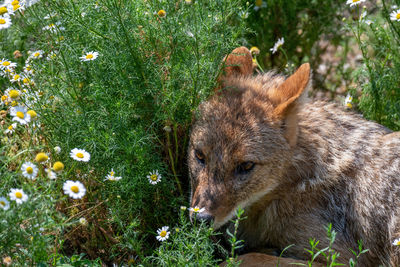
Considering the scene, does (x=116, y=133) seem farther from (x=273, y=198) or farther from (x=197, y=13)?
(x=273, y=198)

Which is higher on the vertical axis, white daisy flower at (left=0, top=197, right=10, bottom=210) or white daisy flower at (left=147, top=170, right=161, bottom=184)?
white daisy flower at (left=0, top=197, right=10, bottom=210)

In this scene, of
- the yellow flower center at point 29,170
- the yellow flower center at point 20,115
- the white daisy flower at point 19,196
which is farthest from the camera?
the yellow flower center at point 20,115

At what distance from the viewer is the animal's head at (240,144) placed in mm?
4270

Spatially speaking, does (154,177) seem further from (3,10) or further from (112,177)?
(3,10)

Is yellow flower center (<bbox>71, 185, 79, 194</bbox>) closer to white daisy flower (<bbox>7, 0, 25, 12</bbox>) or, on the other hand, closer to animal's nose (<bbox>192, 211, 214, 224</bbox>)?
animal's nose (<bbox>192, 211, 214, 224</bbox>)

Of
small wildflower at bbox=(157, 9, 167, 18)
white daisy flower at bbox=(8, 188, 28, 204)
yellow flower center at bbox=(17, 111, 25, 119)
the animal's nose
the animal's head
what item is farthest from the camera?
the animal's head

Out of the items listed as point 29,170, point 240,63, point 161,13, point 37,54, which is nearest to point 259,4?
point 240,63

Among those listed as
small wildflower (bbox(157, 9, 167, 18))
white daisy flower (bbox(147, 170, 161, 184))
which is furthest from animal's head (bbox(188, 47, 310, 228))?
small wildflower (bbox(157, 9, 167, 18))

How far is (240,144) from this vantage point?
4.29 m

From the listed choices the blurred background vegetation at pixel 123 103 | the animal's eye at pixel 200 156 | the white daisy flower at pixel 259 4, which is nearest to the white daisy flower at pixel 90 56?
the blurred background vegetation at pixel 123 103

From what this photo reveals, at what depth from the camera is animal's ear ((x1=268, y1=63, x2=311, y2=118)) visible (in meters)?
4.35

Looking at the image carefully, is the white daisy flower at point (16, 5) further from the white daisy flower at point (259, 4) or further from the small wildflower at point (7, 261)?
the white daisy flower at point (259, 4)

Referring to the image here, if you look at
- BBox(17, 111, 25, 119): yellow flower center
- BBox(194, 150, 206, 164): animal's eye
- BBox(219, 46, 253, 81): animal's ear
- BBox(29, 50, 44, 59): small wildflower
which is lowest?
BBox(194, 150, 206, 164): animal's eye

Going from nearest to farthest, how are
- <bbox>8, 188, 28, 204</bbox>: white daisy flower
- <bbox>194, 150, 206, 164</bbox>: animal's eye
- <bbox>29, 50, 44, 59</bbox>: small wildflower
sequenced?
<bbox>8, 188, 28, 204</bbox>: white daisy flower → <bbox>194, 150, 206, 164</bbox>: animal's eye → <bbox>29, 50, 44, 59</bbox>: small wildflower
